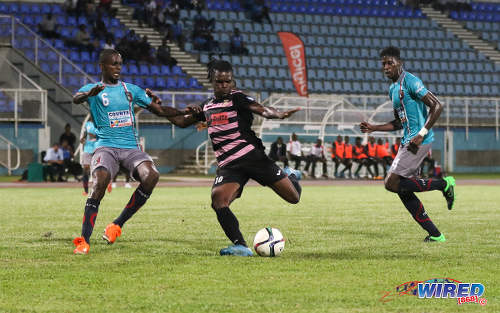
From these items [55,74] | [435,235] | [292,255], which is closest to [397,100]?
[435,235]

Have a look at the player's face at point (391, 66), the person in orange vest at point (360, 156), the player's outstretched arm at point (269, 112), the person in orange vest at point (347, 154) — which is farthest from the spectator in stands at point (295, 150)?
the player's outstretched arm at point (269, 112)

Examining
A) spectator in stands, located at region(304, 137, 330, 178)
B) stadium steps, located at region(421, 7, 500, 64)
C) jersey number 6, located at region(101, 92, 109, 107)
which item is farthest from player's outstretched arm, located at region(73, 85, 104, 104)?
stadium steps, located at region(421, 7, 500, 64)

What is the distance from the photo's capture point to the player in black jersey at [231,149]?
8047 millimetres

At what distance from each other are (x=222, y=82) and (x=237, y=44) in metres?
28.0

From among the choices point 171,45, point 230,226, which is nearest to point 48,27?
point 171,45

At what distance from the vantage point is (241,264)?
23.6 feet

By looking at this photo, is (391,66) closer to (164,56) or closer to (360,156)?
(360,156)

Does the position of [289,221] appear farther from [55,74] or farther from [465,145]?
[465,145]

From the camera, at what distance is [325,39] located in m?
38.9

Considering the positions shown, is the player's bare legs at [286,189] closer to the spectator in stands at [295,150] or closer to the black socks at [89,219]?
the black socks at [89,219]

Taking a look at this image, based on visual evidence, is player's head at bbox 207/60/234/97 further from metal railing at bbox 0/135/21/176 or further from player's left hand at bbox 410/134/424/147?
metal railing at bbox 0/135/21/176

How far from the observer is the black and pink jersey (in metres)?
8.16

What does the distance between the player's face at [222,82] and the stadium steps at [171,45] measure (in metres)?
25.9

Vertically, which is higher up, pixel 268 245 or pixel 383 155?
pixel 268 245
